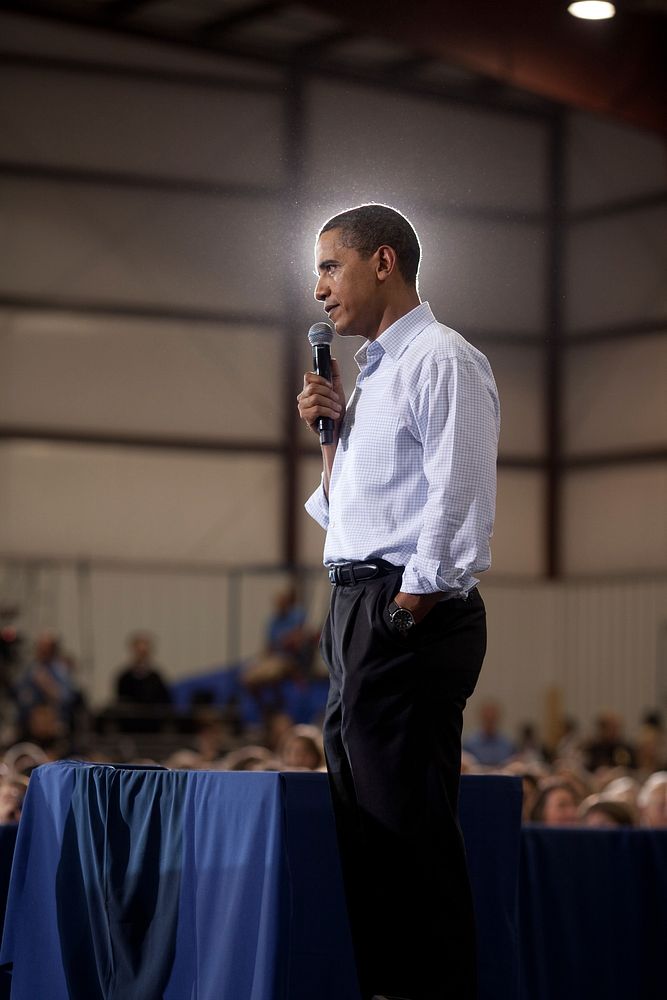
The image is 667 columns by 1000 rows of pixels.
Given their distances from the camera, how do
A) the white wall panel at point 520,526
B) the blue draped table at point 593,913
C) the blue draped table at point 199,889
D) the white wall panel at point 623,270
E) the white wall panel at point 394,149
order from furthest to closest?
1. the white wall panel at point 520,526
2. the white wall panel at point 623,270
3. the white wall panel at point 394,149
4. the blue draped table at point 593,913
5. the blue draped table at point 199,889

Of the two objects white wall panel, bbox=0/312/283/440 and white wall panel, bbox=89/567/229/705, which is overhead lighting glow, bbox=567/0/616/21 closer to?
white wall panel, bbox=0/312/283/440

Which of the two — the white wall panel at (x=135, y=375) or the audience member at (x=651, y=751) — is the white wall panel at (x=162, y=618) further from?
the audience member at (x=651, y=751)

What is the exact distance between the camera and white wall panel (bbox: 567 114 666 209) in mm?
12195

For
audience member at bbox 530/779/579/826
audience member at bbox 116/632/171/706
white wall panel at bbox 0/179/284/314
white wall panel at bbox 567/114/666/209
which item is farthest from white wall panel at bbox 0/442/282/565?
audience member at bbox 530/779/579/826

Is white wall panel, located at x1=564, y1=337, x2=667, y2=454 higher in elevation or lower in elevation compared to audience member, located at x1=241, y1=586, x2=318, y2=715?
higher

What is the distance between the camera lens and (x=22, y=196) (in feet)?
39.3

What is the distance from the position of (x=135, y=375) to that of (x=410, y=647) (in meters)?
10.4

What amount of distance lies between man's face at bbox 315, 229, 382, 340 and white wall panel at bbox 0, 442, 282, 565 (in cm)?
990

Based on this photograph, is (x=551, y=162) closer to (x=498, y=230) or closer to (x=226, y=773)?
(x=498, y=230)

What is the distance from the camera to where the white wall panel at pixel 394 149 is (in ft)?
13.3

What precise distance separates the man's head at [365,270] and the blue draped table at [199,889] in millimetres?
762

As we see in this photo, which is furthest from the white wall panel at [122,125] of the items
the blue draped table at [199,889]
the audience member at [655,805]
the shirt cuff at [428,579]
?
the shirt cuff at [428,579]

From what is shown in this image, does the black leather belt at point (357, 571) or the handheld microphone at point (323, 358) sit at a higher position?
the handheld microphone at point (323, 358)

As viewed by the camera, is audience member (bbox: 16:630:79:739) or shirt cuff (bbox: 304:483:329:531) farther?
audience member (bbox: 16:630:79:739)
